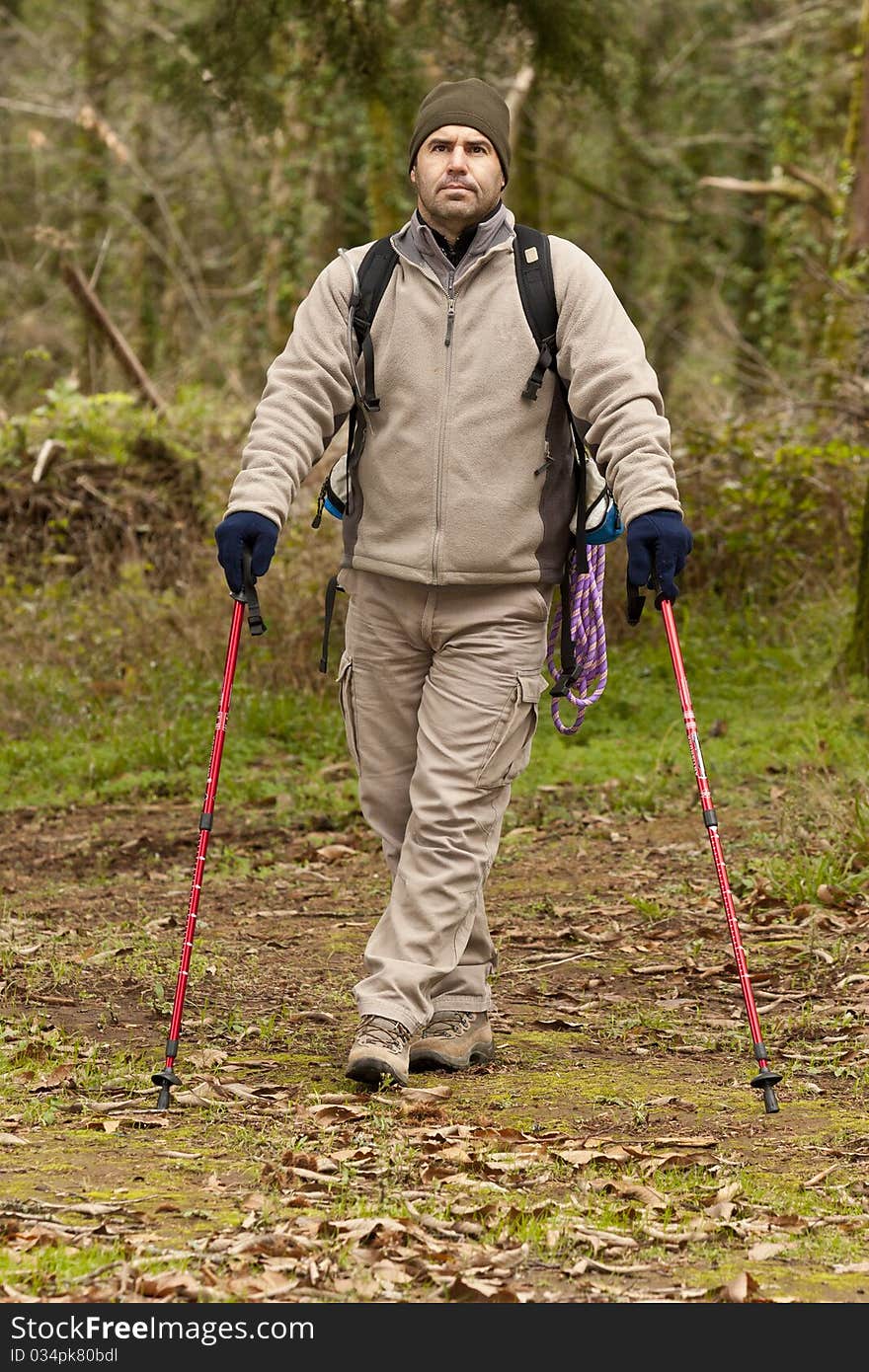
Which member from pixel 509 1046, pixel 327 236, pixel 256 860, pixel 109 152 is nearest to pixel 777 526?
pixel 256 860

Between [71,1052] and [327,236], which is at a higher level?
[327,236]

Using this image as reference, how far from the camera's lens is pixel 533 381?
15.6ft

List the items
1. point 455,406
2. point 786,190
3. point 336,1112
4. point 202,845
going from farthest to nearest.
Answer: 1. point 786,190
2. point 455,406
3. point 202,845
4. point 336,1112

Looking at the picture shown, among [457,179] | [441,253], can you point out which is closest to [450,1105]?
[441,253]

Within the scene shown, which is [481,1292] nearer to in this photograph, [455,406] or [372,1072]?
[372,1072]

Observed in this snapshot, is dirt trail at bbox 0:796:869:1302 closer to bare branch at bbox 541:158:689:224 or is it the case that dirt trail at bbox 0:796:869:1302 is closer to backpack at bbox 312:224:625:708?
backpack at bbox 312:224:625:708

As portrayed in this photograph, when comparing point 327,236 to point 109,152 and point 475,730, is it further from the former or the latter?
point 475,730

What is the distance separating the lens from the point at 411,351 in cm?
478

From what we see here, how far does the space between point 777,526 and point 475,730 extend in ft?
23.7

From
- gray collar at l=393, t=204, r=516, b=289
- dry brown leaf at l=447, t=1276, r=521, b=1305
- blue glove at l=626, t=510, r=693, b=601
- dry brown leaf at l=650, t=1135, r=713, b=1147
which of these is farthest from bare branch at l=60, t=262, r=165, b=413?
dry brown leaf at l=447, t=1276, r=521, b=1305

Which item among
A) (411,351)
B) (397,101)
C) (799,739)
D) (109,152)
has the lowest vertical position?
(799,739)

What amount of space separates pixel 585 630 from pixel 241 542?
3.62 ft

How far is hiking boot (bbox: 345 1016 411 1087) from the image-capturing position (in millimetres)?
4570

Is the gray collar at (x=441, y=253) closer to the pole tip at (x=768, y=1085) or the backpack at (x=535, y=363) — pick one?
the backpack at (x=535, y=363)
